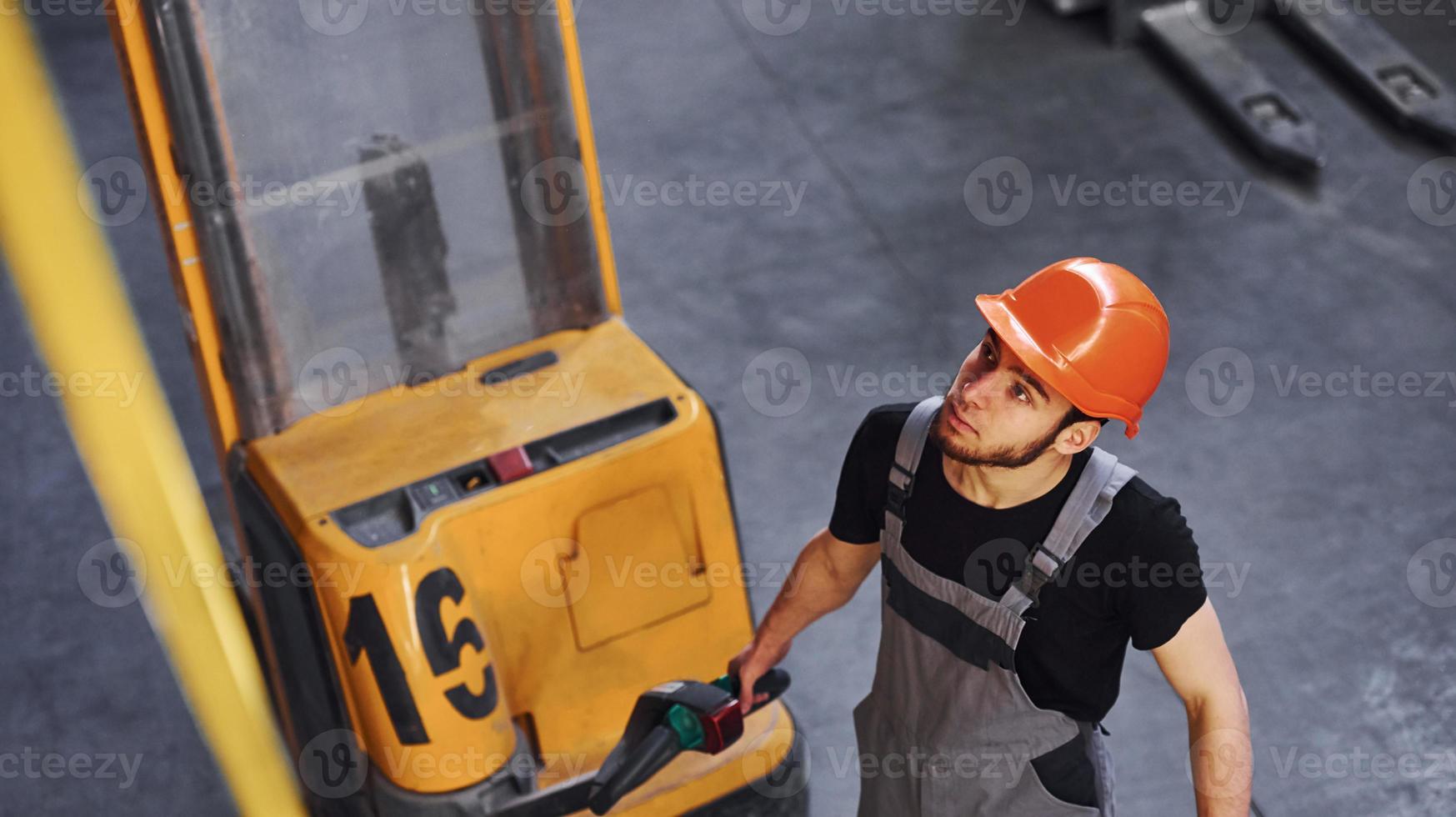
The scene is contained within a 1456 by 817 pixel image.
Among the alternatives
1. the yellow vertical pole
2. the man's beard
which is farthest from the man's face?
the yellow vertical pole

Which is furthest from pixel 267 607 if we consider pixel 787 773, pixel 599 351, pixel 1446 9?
pixel 1446 9

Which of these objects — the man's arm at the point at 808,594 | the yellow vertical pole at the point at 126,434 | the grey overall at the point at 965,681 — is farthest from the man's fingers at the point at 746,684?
the yellow vertical pole at the point at 126,434

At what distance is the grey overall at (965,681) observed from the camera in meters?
2.58

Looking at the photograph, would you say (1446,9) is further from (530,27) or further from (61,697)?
(61,697)

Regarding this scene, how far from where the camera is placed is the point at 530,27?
350cm

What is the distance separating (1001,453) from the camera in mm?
2527

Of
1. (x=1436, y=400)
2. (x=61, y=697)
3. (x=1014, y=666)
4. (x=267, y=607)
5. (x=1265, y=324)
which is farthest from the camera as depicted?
(x=1265, y=324)

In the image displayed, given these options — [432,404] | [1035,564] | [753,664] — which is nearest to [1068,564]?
[1035,564]

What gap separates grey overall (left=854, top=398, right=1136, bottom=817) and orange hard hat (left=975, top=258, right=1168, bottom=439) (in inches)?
5.7

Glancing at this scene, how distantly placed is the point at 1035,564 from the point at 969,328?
3.07 meters

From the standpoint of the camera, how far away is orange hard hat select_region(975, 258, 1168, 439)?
8.23ft

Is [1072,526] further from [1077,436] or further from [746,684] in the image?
[746,684]

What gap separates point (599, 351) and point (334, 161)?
2.45 feet

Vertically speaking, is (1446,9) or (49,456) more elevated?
(1446,9)
